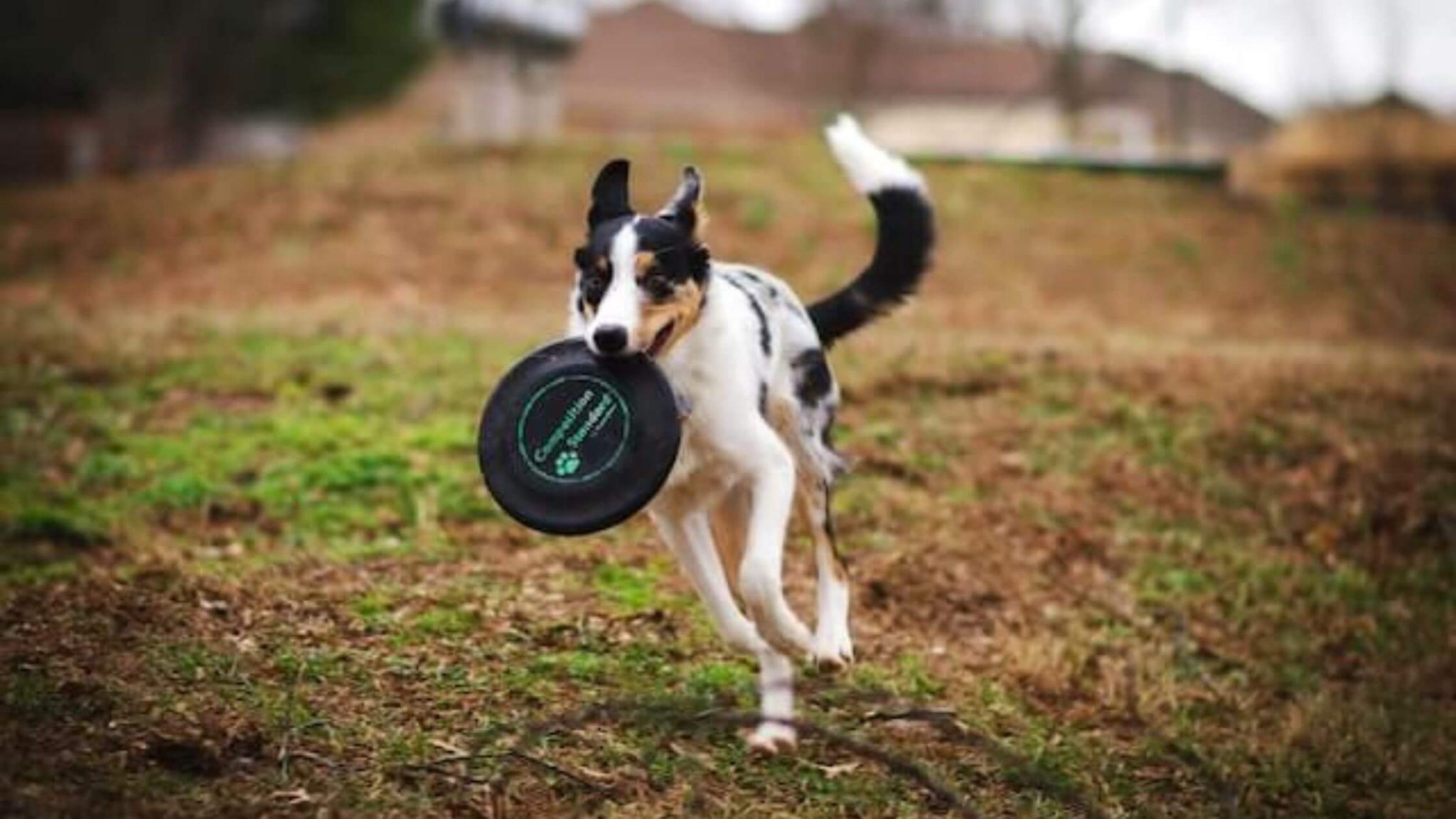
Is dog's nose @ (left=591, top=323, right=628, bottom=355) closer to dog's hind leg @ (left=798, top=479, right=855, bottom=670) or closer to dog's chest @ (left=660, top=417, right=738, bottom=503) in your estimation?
dog's chest @ (left=660, top=417, right=738, bottom=503)

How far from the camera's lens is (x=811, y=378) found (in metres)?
6.30

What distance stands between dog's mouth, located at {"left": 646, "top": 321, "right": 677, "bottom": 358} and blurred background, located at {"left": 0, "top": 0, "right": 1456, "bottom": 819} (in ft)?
3.71

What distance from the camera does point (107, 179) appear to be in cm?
2181

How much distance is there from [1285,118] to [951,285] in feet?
29.5

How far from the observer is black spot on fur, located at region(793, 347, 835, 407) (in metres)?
6.22

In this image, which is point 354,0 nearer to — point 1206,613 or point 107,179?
point 107,179

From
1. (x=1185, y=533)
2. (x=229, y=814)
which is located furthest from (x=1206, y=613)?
(x=229, y=814)

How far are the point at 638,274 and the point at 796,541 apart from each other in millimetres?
3440

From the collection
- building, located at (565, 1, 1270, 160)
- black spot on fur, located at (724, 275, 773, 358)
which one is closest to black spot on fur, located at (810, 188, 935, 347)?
black spot on fur, located at (724, 275, 773, 358)

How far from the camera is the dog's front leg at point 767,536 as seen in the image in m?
5.46

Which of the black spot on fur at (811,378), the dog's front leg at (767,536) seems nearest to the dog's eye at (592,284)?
the dog's front leg at (767,536)

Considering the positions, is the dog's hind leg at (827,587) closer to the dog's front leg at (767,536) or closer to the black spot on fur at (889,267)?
the dog's front leg at (767,536)

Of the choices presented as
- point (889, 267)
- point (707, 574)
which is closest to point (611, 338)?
point (707, 574)

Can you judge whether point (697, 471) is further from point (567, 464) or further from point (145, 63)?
point (145, 63)
